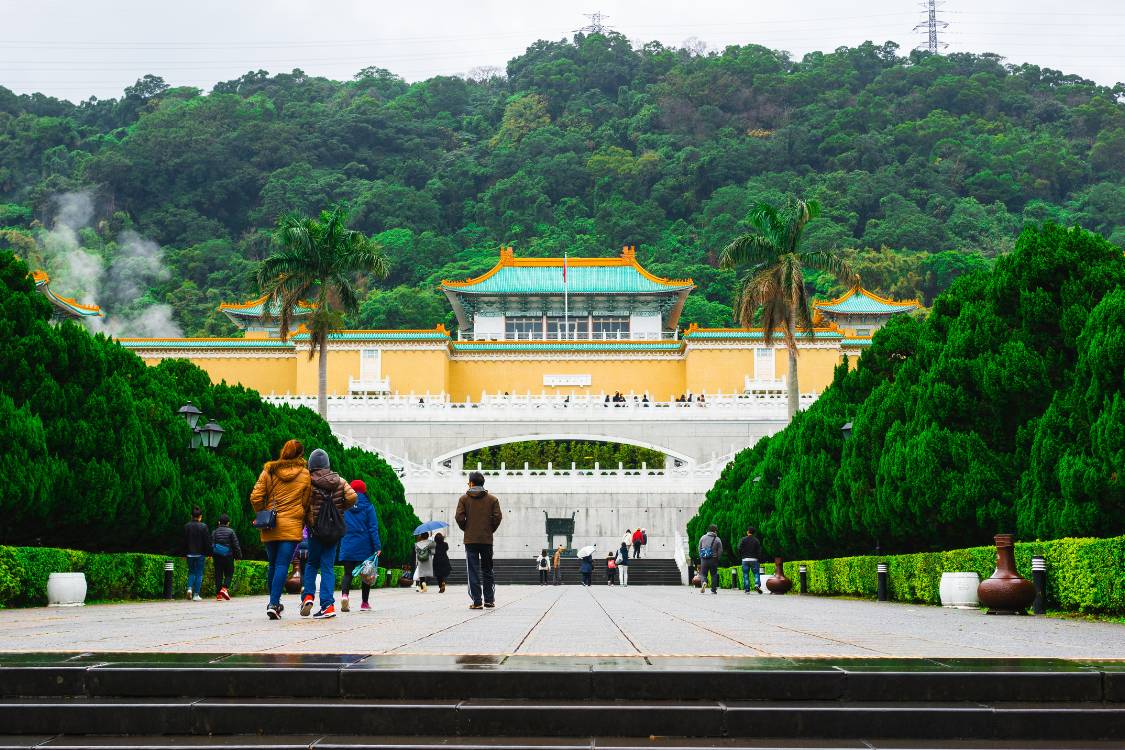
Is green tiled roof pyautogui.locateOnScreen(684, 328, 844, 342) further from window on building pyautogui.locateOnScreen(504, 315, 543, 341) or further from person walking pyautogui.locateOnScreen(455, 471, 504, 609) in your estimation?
person walking pyautogui.locateOnScreen(455, 471, 504, 609)

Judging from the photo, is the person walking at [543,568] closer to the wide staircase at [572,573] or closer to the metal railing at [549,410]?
the wide staircase at [572,573]

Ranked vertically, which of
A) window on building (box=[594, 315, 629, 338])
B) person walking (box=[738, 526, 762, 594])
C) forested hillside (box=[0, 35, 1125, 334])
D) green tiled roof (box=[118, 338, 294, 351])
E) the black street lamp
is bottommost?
person walking (box=[738, 526, 762, 594])

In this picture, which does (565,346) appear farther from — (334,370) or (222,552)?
(222,552)

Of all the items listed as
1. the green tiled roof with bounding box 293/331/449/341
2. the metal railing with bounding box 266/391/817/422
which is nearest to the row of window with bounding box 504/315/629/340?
the green tiled roof with bounding box 293/331/449/341

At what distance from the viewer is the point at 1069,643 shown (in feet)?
26.6

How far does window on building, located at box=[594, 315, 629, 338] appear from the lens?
58.3 meters

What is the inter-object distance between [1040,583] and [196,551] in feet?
33.8

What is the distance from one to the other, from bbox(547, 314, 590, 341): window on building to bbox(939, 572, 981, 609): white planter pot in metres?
44.3

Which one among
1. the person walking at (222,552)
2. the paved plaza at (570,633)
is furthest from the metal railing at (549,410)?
the paved plaza at (570,633)

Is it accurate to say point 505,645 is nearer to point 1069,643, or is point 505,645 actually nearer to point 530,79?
point 1069,643

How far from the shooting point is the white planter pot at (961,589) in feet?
45.5

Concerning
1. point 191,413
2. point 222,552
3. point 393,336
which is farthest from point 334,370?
point 222,552

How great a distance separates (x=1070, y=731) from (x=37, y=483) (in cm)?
1176

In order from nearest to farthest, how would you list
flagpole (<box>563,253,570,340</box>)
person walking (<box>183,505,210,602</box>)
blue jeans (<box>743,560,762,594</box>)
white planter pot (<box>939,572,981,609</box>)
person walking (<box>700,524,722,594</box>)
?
white planter pot (<box>939,572,981,609</box>)
person walking (<box>183,505,210,602</box>)
person walking (<box>700,524,722,594</box>)
blue jeans (<box>743,560,762,594</box>)
flagpole (<box>563,253,570,340</box>)
